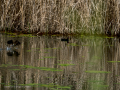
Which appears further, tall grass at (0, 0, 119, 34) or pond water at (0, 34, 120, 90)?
tall grass at (0, 0, 119, 34)

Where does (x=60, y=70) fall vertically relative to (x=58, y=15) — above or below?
below

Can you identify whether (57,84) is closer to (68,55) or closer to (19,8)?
(68,55)

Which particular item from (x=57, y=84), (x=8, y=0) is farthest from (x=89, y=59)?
(x=8, y=0)

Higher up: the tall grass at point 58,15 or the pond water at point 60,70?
the tall grass at point 58,15

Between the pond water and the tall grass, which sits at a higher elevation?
the tall grass

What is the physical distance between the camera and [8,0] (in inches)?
543

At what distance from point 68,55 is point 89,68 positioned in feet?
6.09

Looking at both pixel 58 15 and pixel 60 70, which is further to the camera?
pixel 58 15

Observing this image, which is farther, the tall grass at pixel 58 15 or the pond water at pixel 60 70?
the tall grass at pixel 58 15

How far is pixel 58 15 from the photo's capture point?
45.1 ft

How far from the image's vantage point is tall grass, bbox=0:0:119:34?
13.3 m

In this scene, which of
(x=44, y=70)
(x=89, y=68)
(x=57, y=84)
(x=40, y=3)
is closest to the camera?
(x=57, y=84)

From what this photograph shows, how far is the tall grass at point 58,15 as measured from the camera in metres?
13.3

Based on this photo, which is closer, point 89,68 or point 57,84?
point 57,84
